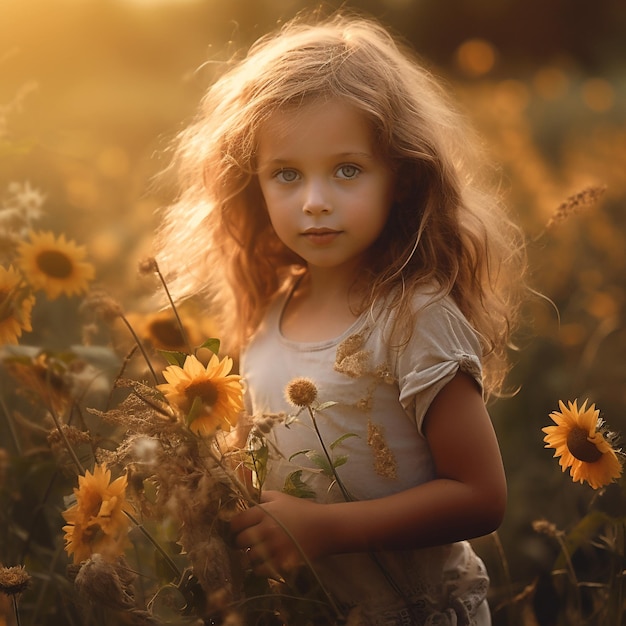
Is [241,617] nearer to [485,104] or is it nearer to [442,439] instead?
[442,439]

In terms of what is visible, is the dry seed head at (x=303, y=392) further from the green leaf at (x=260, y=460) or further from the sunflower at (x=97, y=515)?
the sunflower at (x=97, y=515)

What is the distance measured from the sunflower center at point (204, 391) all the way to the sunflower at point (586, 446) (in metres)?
0.46

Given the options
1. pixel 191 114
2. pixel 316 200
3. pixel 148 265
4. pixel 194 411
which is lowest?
pixel 194 411

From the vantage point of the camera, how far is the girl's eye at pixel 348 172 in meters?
1.47

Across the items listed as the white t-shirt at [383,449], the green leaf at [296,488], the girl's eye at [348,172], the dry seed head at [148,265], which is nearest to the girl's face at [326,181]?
the girl's eye at [348,172]

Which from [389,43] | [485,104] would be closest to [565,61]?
[485,104]

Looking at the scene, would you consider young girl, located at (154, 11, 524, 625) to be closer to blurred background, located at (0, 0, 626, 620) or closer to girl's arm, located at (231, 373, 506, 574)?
girl's arm, located at (231, 373, 506, 574)

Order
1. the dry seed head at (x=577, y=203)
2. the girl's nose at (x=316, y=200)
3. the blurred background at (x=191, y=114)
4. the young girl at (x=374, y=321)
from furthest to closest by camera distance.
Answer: the blurred background at (x=191, y=114)
the dry seed head at (x=577, y=203)
the girl's nose at (x=316, y=200)
the young girl at (x=374, y=321)

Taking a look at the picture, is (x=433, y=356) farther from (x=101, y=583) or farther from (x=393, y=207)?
(x=101, y=583)

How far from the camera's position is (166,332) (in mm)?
1808

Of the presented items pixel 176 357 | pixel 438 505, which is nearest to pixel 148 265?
pixel 176 357

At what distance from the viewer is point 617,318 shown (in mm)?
3076

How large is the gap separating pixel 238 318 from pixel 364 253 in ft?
1.10

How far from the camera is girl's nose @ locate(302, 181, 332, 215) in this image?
4.71 ft
